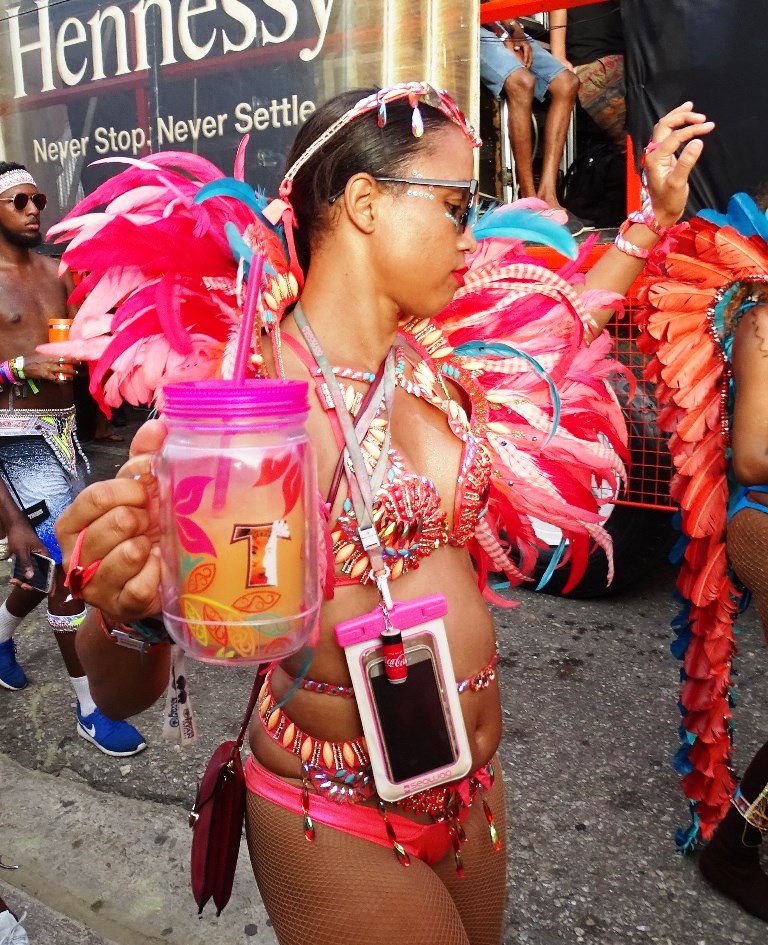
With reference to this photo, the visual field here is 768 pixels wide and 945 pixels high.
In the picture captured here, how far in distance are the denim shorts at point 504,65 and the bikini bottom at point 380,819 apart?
4101 millimetres

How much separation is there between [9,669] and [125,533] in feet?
11.1

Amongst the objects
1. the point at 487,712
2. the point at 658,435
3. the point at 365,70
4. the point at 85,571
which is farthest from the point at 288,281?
the point at 365,70

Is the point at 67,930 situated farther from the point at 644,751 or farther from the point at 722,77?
the point at 722,77

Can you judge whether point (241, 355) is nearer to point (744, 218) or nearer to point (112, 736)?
point (744, 218)

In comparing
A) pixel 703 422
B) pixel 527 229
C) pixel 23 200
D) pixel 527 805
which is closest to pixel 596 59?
pixel 23 200

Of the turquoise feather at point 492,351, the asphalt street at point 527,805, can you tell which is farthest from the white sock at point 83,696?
the turquoise feather at point 492,351

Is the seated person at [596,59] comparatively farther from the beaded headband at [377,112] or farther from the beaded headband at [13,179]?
the beaded headband at [377,112]

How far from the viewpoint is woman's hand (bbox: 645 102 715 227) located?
5.75ft

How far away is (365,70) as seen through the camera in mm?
4172

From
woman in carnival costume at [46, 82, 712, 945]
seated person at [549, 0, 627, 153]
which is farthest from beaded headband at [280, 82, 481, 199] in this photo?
seated person at [549, 0, 627, 153]

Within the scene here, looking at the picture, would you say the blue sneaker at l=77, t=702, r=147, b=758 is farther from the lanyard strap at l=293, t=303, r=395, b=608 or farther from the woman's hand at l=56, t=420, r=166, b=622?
the woman's hand at l=56, t=420, r=166, b=622

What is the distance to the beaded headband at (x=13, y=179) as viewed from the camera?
3793 mm

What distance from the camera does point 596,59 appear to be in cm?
490

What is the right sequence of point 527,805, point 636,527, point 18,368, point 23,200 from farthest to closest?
point 636,527 < point 23,200 < point 18,368 < point 527,805
